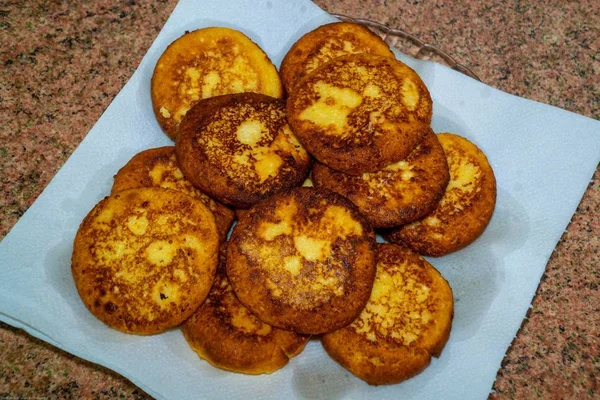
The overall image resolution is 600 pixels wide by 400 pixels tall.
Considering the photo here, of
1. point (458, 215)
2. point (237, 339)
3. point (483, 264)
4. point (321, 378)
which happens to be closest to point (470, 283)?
point (483, 264)

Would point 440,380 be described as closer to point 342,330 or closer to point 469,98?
point 342,330

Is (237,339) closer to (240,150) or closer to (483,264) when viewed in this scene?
(240,150)

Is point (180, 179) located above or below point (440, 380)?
above

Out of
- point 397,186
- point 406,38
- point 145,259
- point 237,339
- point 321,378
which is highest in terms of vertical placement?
point 406,38

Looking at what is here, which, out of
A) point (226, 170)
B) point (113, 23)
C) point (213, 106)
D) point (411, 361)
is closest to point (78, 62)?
point (113, 23)

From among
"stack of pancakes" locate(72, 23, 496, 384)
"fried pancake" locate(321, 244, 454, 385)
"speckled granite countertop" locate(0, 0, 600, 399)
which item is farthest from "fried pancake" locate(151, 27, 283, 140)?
"fried pancake" locate(321, 244, 454, 385)

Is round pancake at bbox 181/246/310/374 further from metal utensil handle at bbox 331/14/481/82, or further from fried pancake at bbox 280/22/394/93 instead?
metal utensil handle at bbox 331/14/481/82
